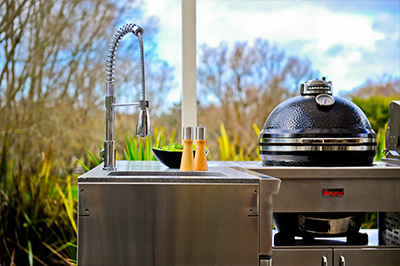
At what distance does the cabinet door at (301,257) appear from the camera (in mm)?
1491

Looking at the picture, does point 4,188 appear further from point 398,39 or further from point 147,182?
point 398,39

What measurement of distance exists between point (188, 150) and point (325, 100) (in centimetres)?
65

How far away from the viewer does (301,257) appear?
4.91 feet

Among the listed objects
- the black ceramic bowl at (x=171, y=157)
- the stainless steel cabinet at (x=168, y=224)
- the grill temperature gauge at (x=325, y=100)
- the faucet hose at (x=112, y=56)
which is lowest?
the stainless steel cabinet at (x=168, y=224)

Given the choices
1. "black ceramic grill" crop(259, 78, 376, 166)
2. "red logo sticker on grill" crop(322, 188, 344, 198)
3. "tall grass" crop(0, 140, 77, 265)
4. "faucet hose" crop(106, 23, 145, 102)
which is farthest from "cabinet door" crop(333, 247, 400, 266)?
"tall grass" crop(0, 140, 77, 265)

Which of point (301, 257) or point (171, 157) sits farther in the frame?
point (171, 157)

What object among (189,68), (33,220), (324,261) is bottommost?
(33,220)

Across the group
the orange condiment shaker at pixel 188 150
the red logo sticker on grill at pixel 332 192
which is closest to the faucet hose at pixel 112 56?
the orange condiment shaker at pixel 188 150

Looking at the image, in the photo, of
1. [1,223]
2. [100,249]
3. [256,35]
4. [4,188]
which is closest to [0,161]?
[4,188]

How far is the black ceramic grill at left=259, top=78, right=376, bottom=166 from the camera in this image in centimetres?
160

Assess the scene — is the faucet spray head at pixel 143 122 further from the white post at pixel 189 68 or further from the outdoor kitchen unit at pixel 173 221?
the white post at pixel 189 68

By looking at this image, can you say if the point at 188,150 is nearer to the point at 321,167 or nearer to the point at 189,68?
the point at 321,167

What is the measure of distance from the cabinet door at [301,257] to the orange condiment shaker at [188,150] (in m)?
0.49

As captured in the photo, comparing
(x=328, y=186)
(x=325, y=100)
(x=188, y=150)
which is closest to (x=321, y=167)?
(x=328, y=186)
